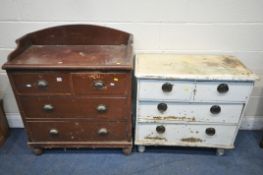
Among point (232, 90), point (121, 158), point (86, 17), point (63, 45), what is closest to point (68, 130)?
point (121, 158)

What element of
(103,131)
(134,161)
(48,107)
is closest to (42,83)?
(48,107)

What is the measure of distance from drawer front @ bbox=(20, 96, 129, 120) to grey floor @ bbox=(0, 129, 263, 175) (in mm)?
403

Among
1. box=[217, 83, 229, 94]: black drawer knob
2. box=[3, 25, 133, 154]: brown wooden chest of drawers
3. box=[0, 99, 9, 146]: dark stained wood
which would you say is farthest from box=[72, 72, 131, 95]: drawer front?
box=[0, 99, 9, 146]: dark stained wood

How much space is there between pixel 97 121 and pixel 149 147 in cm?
55

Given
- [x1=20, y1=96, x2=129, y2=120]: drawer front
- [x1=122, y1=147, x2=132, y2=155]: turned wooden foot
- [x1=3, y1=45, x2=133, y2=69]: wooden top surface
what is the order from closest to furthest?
[x1=3, y1=45, x2=133, y2=69]: wooden top surface
[x1=20, y1=96, x2=129, y2=120]: drawer front
[x1=122, y1=147, x2=132, y2=155]: turned wooden foot

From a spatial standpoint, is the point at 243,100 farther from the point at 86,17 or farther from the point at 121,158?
the point at 86,17

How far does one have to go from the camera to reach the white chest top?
4.68 ft

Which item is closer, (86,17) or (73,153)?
(86,17)

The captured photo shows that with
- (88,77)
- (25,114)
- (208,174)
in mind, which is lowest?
(208,174)

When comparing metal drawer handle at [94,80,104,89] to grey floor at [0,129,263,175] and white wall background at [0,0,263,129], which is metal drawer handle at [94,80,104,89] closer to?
white wall background at [0,0,263,129]

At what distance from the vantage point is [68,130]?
1680mm

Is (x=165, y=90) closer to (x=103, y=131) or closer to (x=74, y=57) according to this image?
(x=103, y=131)

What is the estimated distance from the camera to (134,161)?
176 centimetres

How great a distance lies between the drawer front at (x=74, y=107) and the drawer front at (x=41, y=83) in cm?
6
